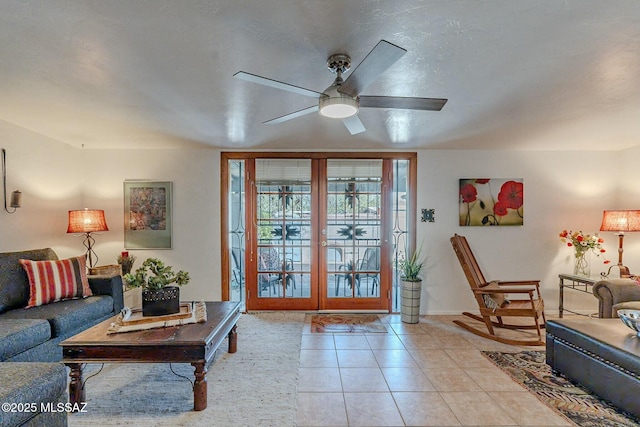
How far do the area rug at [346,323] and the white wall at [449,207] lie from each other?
851 mm

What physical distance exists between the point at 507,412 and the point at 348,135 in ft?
9.28

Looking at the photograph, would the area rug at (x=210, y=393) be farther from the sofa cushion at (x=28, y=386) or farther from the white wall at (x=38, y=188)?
the white wall at (x=38, y=188)

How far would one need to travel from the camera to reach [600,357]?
221 centimetres

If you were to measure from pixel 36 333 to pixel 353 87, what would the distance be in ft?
9.35

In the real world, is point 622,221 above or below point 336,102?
below

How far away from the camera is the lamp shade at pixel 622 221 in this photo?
3722 millimetres

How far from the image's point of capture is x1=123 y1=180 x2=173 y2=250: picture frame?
4254mm

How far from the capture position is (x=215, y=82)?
2219mm

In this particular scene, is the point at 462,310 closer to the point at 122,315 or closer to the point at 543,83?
the point at 543,83

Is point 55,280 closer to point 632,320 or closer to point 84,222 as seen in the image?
point 84,222

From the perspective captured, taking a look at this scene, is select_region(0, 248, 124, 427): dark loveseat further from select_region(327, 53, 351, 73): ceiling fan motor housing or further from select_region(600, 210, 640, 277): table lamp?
select_region(600, 210, 640, 277): table lamp

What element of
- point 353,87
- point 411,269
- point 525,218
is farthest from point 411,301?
point 353,87

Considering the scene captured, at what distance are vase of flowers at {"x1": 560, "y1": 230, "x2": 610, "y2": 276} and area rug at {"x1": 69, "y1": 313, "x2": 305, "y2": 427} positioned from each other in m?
3.70

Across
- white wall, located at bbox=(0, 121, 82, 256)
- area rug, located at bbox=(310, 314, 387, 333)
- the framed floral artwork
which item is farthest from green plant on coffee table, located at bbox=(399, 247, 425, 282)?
white wall, located at bbox=(0, 121, 82, 256)
